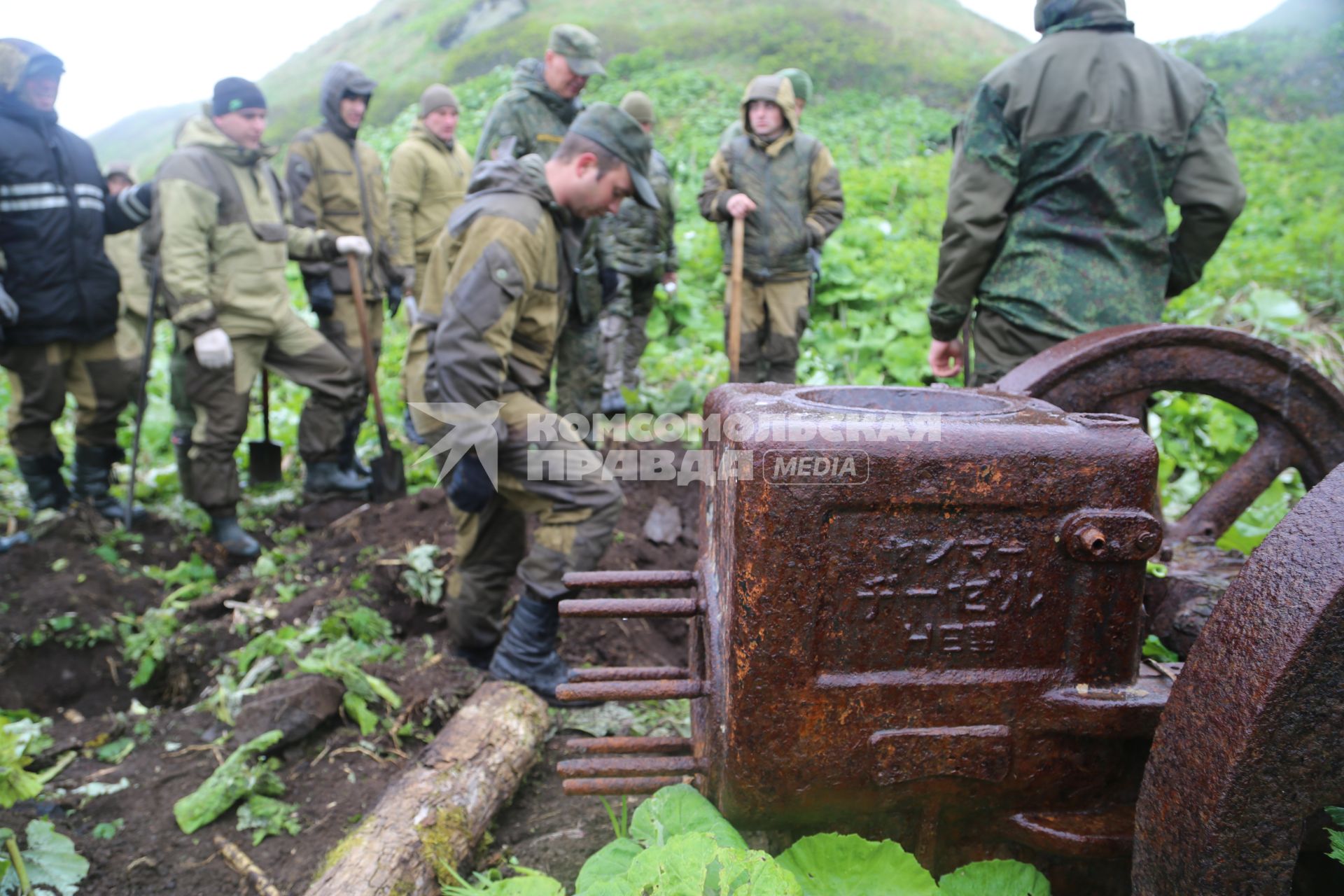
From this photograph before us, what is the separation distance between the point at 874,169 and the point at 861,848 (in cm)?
1287

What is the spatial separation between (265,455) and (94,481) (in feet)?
3.34

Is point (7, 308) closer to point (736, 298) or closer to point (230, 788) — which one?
point (230, 788)

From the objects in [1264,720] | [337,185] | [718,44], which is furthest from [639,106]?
[718,44]

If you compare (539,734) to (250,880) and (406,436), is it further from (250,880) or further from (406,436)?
(406,436)

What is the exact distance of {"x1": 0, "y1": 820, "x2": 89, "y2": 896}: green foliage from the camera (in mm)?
2092

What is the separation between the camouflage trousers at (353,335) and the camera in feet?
17.5

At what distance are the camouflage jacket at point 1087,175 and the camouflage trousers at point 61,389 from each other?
4770 millimetres

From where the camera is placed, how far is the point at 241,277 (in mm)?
4656

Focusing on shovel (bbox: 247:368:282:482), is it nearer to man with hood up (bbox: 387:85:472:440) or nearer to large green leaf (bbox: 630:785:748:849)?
man with hood up (bbox: 387:85:472:440)

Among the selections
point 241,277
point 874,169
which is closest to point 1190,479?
point 241,277

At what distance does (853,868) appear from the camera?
1.41 m

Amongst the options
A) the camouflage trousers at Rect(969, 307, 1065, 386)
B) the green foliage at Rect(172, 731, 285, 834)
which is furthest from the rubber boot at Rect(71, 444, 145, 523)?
the camouflage trousers at Rect(969, 307, 1065, 386)

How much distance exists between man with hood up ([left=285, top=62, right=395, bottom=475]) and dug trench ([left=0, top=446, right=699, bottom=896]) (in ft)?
4.33

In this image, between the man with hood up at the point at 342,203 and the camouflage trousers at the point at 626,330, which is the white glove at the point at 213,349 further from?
the camouflage trousers at the point at 626,330
